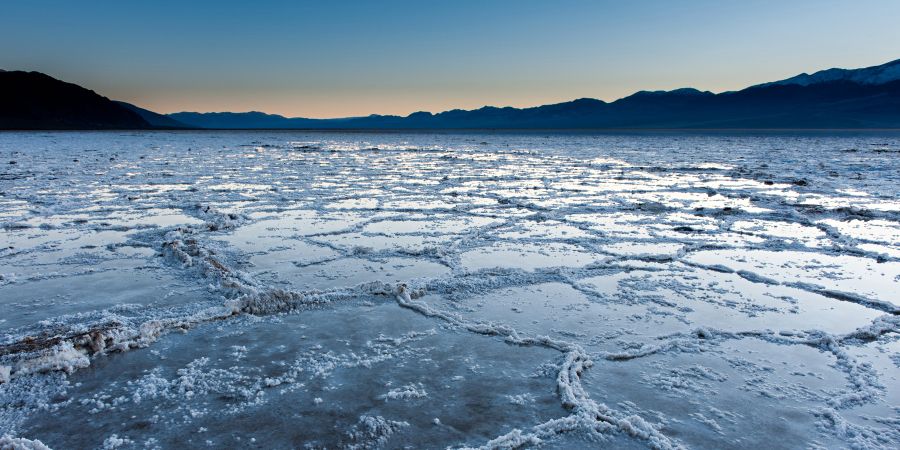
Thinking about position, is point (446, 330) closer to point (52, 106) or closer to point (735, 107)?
point (52, 106)

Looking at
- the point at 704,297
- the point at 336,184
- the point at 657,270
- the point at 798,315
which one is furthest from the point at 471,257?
the point at 336,184

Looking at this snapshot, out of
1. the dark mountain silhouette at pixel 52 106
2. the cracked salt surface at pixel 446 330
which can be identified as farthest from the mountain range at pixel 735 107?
the cracked salt surface at pixel 446 330

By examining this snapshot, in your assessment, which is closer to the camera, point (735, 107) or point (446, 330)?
point (446, 330)

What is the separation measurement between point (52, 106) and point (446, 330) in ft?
526

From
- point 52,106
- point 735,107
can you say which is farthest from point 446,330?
point 735,107

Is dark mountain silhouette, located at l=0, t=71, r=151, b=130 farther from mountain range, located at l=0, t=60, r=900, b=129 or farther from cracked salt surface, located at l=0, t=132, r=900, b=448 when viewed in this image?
cracked salt surface, located at l=0, t=132, r=900, b=448

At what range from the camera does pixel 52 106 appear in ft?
422

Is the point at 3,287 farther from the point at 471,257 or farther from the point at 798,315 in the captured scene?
the point at 798,315

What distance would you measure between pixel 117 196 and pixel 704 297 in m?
8.24

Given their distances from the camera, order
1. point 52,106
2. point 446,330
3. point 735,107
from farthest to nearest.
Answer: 1. point 735,107
2. point 52,106
3. point 446,330

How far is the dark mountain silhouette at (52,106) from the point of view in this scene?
121188 mm

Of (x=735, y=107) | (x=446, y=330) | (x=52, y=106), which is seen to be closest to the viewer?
(x=446, y=330)

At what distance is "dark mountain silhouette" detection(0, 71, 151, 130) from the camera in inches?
4771

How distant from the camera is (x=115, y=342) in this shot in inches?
106
